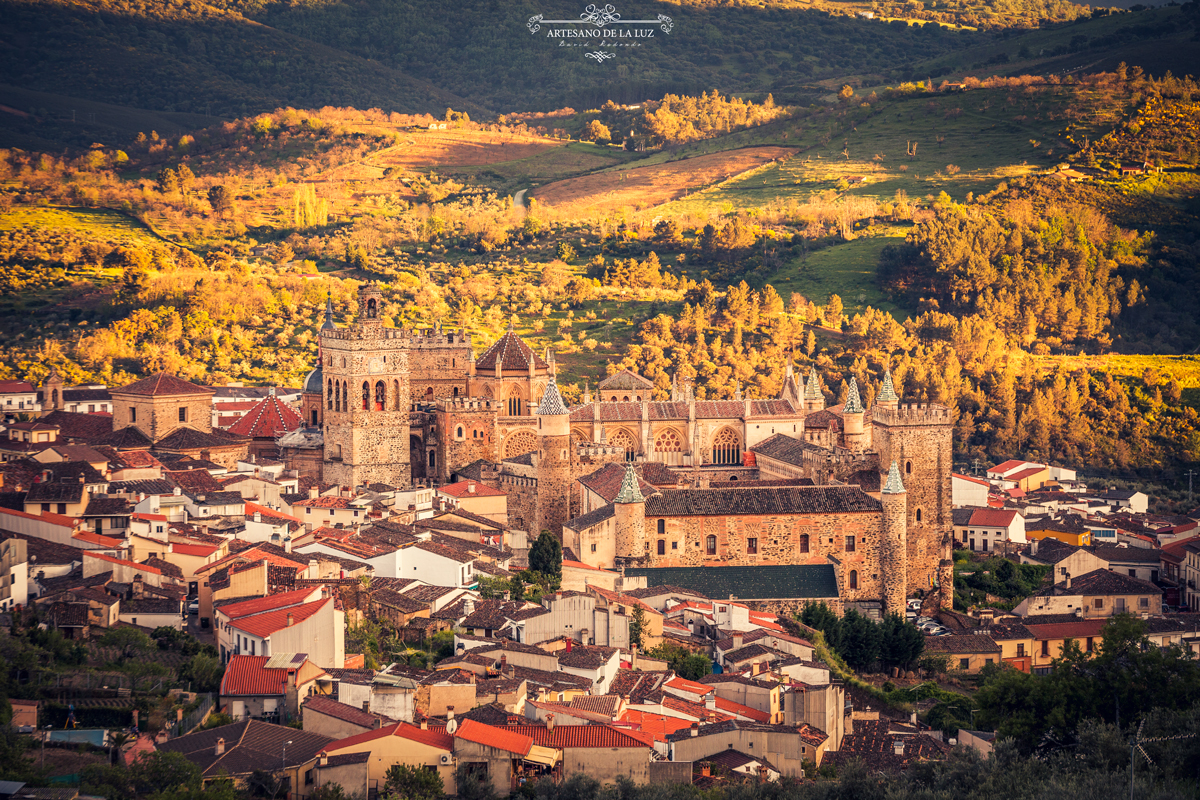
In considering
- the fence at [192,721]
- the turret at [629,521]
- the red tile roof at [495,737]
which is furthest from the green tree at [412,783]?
the turret at [629,521]

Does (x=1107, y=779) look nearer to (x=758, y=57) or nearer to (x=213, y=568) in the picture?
(x=213, y=568)

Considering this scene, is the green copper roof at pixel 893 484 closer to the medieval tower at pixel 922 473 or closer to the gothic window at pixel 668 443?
the medieval tower at pixel 922 473

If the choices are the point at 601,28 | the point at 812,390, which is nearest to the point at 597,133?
the point at 601,28

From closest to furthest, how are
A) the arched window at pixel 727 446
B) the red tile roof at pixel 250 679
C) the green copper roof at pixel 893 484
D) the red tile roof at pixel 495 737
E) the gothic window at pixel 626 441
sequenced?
the red tile roof at pixel 495 737, the red tile roof at pixel 250 679, the green copper roof at pixel 893 484, the gothic window at pixel 626 441, the arched window at pixel 727 446

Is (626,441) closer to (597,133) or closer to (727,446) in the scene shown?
(727,446)

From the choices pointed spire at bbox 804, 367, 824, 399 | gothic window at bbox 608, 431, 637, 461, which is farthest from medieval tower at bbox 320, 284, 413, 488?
pointed spire at bbox 804, 367, 824, 399

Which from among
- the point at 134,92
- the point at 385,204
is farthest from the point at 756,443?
the point at 134,92
